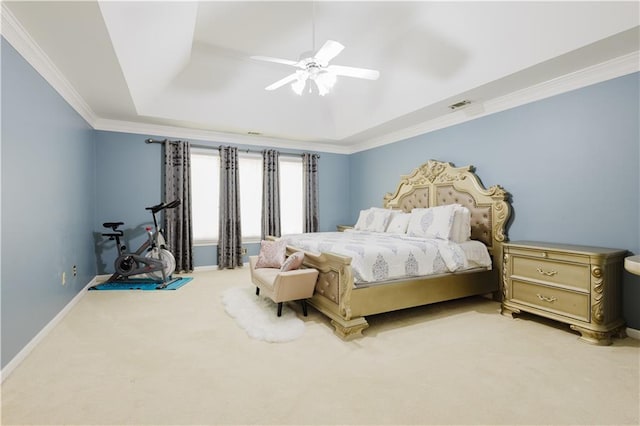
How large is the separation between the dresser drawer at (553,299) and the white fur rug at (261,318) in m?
2.28

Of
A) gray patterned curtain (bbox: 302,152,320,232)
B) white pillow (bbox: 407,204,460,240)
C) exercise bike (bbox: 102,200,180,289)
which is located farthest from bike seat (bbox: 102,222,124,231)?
white pillow (bbox: 407,204,460,240)

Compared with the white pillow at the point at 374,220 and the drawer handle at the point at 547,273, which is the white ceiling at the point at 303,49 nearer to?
the white pillow at the point at 374,220

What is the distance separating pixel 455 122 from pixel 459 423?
13.0ft

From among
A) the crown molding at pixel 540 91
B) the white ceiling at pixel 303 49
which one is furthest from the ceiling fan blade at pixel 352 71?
A: the crown molding at pixel 540 91

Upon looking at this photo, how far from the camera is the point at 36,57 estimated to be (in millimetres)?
2652

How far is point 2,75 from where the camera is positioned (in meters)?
2.12

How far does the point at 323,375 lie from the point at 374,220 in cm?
309

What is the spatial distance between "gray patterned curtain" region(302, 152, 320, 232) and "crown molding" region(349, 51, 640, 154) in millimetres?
2031

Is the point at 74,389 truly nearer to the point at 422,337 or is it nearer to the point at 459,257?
the point at 422,337

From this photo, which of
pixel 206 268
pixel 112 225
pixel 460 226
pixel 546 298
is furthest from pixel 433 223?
pixel 112 225

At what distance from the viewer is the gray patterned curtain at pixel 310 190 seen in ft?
21.2

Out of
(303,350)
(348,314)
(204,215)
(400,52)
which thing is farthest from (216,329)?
(400,52)

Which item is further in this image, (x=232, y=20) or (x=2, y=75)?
(x=232, y=20)

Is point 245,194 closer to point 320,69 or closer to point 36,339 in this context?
point 320,69
